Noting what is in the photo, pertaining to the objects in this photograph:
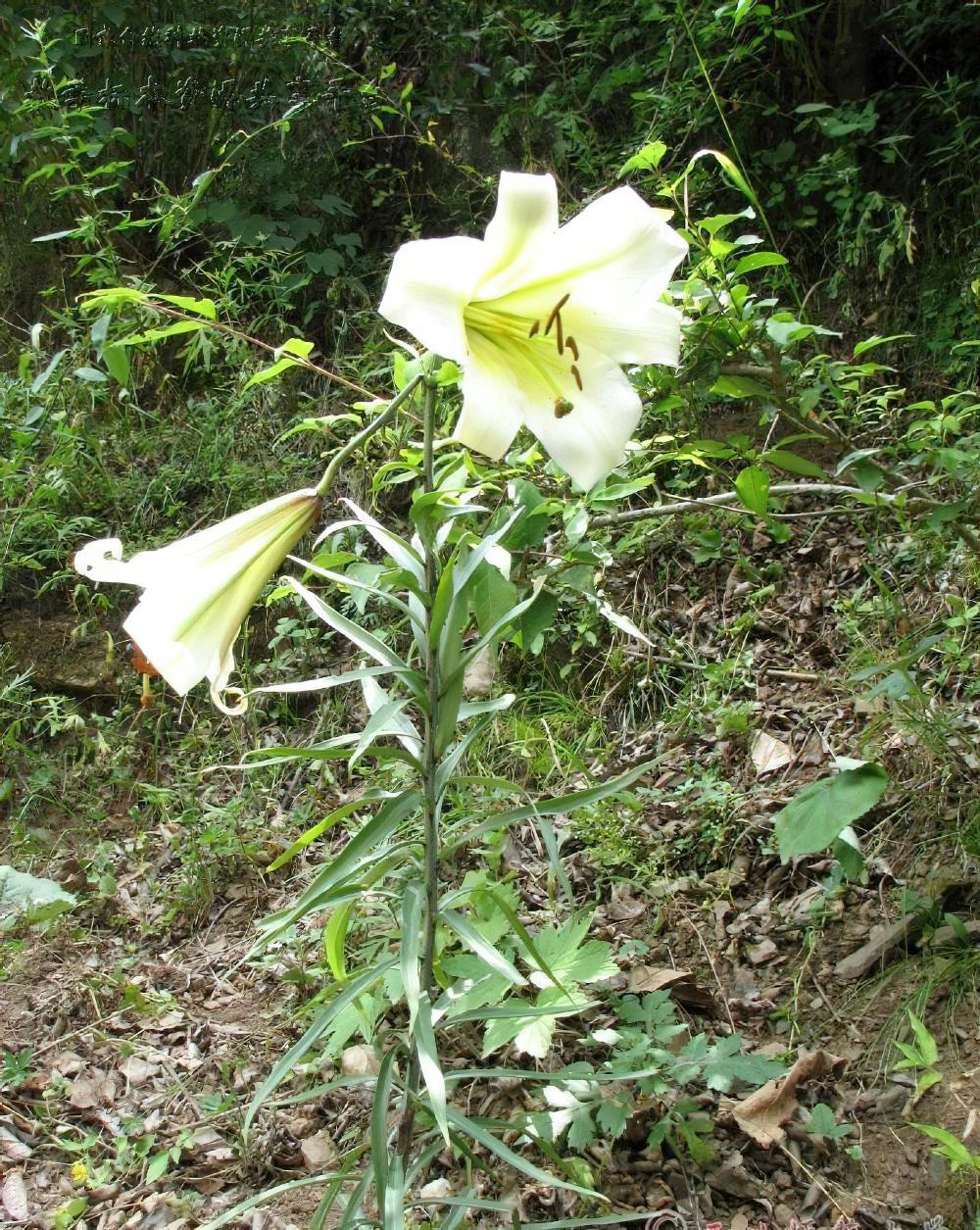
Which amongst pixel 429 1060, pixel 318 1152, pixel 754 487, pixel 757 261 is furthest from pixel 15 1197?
pixel 757 261

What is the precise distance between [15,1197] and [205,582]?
45.7 inches

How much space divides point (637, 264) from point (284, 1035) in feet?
4.56

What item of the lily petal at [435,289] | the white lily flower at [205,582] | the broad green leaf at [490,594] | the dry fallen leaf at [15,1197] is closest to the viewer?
the lily petal at [435,289]

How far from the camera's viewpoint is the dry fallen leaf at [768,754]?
75.5 inches

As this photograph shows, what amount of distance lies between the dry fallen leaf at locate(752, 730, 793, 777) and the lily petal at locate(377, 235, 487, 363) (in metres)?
1.34

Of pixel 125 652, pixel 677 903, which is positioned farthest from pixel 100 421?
pixel 677 903

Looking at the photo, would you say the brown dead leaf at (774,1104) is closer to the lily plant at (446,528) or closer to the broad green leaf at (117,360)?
the lily plant at (446,528)

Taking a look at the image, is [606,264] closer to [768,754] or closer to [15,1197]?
[768,754]

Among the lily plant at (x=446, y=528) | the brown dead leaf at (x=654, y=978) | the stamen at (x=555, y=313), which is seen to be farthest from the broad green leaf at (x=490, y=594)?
the brown dead leaf at (x=654, y=978)

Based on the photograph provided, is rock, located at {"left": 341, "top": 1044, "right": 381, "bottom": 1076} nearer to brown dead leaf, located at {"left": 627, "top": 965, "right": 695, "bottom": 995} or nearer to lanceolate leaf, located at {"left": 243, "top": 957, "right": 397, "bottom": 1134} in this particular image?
brown dead leaf, located at {"left": 627, "top": 965, "right": 695, "bottom": 995}

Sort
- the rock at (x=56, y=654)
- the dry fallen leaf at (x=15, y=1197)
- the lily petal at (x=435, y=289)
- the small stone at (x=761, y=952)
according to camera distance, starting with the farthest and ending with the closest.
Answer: the rock at (x=56, y=654) → the small stone at (x=761, y=952) → the dry fallen leaf at (x=15, y=1197) → the lily petal at (x=435, y=289)

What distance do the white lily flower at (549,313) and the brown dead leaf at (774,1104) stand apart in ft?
3.16

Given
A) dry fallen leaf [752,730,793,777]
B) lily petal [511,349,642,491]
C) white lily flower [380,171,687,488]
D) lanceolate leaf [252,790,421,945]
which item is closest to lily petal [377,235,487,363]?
white lily flower [380,171,687,488]

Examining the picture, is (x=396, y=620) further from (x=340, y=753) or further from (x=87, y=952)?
(x=340, y=753)
